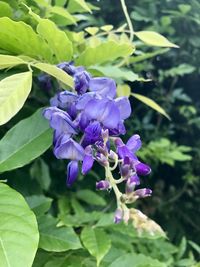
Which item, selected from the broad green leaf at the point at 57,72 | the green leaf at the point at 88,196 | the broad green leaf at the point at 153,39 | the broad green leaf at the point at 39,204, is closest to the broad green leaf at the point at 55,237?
the broad green leaf at the point at 39,204

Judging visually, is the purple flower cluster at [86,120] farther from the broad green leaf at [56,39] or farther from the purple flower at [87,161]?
the broad green leaf at [56,39]

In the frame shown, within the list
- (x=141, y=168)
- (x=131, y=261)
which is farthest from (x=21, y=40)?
(x=131, y=261)

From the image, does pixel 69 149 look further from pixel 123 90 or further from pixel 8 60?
pixel 123 90

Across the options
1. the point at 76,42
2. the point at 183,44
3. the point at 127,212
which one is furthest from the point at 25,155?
A: the point at 183,44

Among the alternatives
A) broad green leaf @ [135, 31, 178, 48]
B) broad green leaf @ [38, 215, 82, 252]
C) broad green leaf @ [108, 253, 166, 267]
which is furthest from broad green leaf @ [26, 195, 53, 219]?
broad green leaf @ [135, 31, 178, 48]

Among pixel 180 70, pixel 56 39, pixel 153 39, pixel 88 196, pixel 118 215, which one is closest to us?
pixel 118 215

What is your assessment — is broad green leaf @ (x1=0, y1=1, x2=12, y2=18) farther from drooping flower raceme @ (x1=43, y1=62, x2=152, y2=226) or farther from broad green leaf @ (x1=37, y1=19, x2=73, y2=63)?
drooping flower raceme @ (x1=43, y1=62, x2=152, y2=226)
